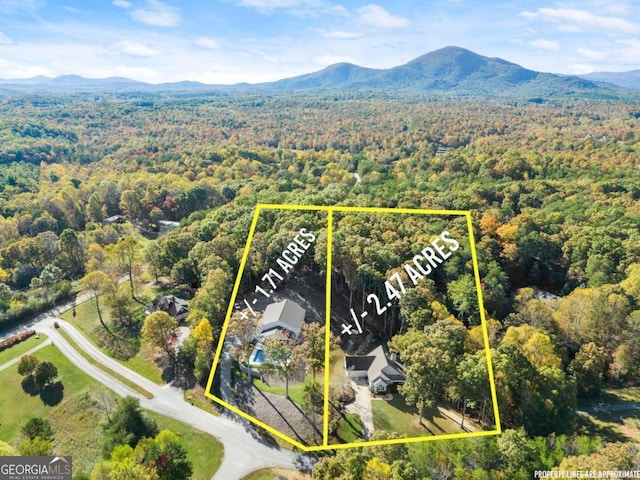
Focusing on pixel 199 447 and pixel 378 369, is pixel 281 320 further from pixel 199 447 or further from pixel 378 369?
pixel 199 447

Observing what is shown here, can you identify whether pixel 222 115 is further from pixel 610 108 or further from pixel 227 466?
pixel 227 466

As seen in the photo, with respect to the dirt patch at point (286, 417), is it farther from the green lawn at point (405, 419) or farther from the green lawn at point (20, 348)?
the green lawn at point (20, 348)

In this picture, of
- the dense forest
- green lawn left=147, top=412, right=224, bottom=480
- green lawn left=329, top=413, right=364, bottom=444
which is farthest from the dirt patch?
green lawn left=147, top=412, right=224, bottom=480

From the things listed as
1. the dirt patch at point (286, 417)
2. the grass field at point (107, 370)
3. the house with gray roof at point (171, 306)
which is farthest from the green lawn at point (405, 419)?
the house with gray roof at point (171, 306)

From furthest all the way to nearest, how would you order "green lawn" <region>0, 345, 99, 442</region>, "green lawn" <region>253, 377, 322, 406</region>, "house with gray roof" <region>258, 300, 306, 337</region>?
1. "green lawn" <region>0, 345, 99, 442</region>
2. "green lawn" <region>253, 377, 322, 406</region>
3. "house with gray roof" <region>258, 300, 306, 337</region>

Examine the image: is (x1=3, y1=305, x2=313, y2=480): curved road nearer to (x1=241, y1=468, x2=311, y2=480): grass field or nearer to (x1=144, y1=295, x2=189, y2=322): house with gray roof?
(x1=241, y1=468, x2=311, y2=480): grass field

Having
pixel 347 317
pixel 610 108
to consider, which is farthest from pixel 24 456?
pixel 610 108
